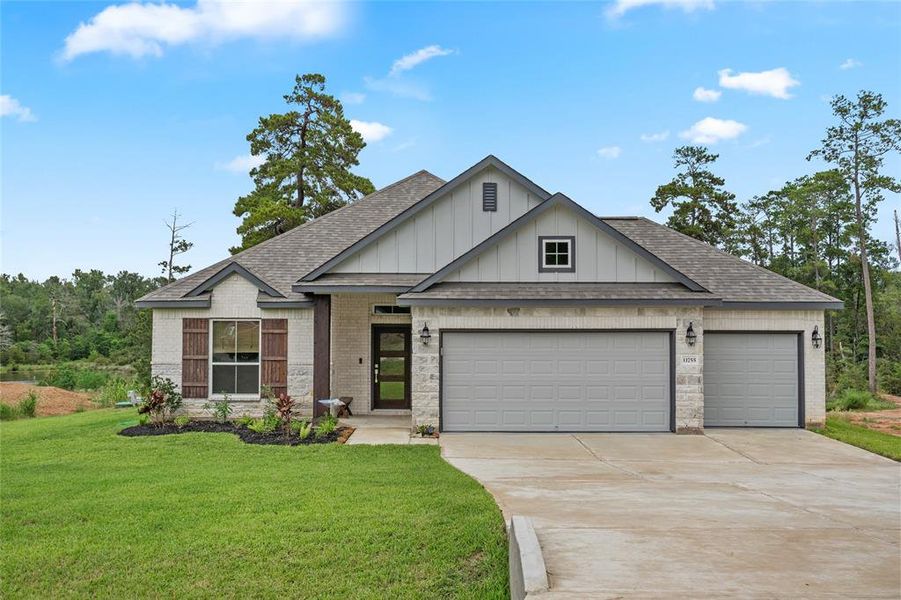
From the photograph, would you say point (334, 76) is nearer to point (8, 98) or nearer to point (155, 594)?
point (8, 98)

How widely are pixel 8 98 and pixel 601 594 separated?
60.6 ft

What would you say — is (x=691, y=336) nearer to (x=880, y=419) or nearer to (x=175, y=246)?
(x=880, y=419)

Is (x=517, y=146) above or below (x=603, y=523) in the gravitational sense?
above

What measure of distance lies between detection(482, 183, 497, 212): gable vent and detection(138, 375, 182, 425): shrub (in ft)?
27.0

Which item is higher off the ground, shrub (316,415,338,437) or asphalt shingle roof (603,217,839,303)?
asphalt shingle roof (603,217,839,303)

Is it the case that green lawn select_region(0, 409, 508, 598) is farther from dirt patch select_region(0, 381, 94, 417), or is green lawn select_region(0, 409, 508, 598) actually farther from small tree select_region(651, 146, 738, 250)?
small tree select_region(651, 146, 738, 250)

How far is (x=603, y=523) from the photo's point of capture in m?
6.32

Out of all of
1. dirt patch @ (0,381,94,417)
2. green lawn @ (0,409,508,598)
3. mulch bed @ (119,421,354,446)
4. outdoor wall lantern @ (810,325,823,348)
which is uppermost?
outdoor wall lantern @ (810,325,823,348)

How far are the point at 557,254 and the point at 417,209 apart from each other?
3346 mm

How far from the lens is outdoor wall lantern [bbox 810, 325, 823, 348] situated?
13.7 metres

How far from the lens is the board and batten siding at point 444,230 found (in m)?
14.3

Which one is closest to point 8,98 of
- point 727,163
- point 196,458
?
point 196,458

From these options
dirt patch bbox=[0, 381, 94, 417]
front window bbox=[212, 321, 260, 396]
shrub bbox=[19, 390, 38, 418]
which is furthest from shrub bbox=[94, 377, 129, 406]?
front window bbox=[212, 321, 260, 396]

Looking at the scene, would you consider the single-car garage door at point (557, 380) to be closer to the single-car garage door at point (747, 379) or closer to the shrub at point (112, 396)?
the single-car garage door at point (747, 379)
